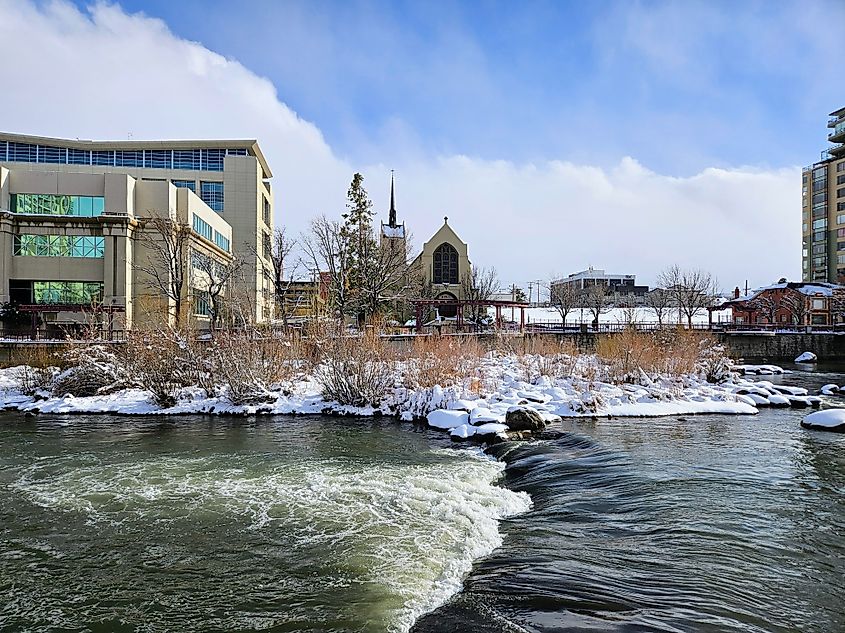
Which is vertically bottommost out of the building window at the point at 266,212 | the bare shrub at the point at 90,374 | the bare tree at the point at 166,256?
the bare shrub at the point at 90,374

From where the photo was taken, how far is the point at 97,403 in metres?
22.3

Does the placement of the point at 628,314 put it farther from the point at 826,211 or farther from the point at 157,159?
the point at 826,211

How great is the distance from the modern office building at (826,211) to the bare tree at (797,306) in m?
26.0

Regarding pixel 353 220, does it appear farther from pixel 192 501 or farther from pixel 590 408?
pixel 192 501

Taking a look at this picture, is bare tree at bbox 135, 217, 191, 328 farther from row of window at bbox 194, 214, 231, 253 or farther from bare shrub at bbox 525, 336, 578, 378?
bare shrub at bbox 525, 336, 578, 378

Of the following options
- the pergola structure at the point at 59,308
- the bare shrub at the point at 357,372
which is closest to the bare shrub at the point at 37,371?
the bare shrub at the point at 357,372

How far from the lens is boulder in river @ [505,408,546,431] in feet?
54.5

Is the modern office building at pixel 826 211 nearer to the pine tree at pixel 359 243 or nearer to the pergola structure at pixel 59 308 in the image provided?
the pine tree at pixel 359 243

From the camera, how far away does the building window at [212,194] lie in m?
63.1

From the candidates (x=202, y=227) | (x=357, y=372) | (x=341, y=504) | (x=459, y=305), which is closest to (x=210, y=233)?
(x=202, y=227)

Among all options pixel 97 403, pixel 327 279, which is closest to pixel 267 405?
pixel 97 403

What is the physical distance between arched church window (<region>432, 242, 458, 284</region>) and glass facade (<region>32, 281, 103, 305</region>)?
142 ft

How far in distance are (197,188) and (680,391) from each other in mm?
54517

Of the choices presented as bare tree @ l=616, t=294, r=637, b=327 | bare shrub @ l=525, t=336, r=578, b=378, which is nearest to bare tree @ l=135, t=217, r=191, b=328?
bare shrub @ l=525, t=336, r=578, b=378
